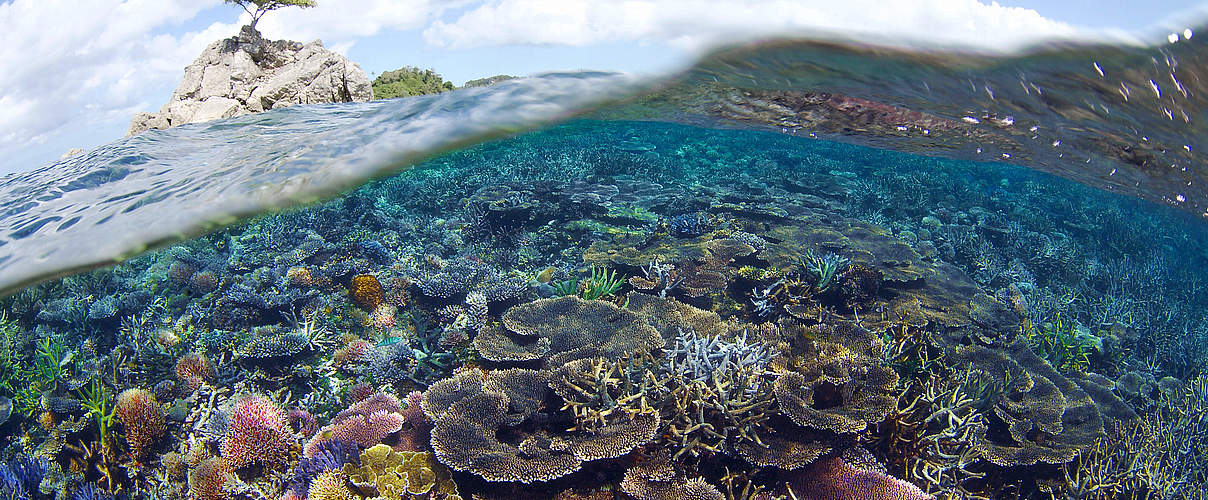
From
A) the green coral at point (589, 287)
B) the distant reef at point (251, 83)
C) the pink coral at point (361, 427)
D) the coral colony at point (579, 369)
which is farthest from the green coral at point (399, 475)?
the distant reef at point (251, 83)

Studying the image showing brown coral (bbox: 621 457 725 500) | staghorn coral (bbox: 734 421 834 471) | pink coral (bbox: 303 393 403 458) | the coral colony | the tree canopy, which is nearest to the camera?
brown coral (bbox: 621 457 725 500)

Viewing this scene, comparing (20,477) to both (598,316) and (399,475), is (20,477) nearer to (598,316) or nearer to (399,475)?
(399,475)

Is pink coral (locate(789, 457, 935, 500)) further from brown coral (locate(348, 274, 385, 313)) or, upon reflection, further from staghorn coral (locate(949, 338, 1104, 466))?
brown coral (locate(348, 274, 385, 313))

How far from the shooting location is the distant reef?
43.4ft

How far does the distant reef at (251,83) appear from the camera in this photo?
13.2 meters

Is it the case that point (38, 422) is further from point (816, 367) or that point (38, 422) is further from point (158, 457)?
point (816, 367)

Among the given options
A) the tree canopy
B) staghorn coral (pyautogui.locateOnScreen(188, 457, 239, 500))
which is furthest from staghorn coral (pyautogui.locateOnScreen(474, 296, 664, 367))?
the tree canopy

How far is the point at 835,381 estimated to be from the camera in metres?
3.99

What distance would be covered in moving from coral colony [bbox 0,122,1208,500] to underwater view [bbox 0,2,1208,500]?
0.12 ft

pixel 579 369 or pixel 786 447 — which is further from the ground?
pixel 579 369

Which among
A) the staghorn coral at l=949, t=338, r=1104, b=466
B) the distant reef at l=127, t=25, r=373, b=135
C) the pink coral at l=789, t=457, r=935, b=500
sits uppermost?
the distant reef at l=127, t=25, r=373, b=135

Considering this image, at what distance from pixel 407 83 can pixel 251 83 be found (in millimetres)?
6069

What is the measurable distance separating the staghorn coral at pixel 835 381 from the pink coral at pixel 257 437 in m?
4.08

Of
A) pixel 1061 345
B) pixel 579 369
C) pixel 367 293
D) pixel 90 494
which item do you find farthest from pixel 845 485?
pixel 1061 345
